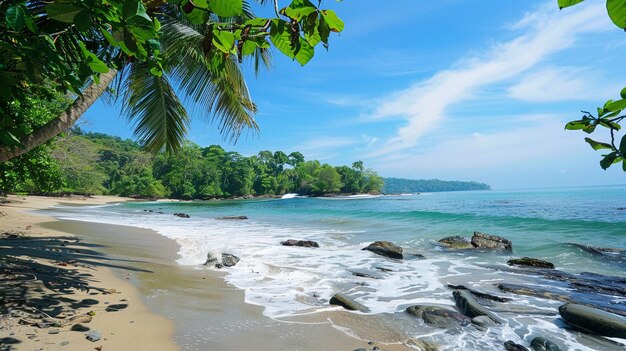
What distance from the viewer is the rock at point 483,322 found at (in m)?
4.11

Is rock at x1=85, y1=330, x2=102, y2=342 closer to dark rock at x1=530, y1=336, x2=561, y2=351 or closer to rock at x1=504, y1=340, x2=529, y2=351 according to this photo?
rock at x1=504, y1=340, x2=529, y2=351

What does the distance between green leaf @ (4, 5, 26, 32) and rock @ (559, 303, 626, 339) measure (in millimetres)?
5880

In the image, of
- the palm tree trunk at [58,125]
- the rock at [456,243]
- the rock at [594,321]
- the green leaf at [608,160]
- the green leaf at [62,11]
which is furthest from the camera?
the rock at [456,243]

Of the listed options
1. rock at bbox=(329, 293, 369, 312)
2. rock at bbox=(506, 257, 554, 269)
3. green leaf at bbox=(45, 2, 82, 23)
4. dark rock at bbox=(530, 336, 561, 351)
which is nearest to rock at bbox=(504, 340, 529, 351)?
dark rock at bbox=(530, 336, 561, 351)

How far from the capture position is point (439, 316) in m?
4.23

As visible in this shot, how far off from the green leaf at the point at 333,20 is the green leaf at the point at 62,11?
0.82 meters

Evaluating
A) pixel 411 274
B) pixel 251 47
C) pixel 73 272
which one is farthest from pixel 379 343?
pixel 73 272

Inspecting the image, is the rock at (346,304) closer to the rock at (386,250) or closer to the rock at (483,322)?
the rock at (483,322)

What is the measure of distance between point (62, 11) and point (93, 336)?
2792 mm

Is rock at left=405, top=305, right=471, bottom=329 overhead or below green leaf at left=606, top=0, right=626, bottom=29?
below

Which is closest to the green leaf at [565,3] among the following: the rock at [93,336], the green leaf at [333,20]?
the green leaf at [333,20]

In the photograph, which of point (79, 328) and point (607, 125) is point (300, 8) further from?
point (79, 328)

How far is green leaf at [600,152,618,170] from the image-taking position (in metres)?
0.90

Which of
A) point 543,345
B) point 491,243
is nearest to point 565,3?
point 543,345
